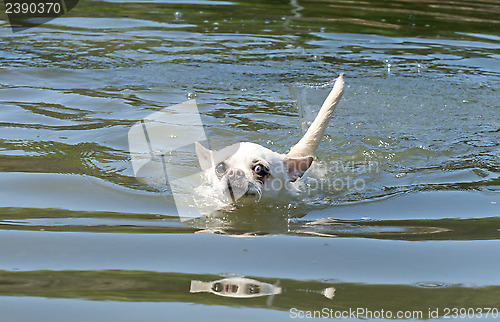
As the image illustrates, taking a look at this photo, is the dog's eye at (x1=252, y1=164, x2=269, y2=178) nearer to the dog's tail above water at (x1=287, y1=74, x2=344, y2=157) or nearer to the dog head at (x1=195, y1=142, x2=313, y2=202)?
the dog head at (x1=195, y1=142, x2=313, y2=202)

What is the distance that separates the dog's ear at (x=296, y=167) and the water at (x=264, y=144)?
230 mm

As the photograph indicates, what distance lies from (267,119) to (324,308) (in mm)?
4546

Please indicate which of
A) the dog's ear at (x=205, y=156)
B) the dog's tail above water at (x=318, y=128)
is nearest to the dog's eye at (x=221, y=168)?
the dog's ear at (x=205, y=156)

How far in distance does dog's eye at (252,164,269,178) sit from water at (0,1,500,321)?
262 millimetres

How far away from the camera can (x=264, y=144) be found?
7.32m

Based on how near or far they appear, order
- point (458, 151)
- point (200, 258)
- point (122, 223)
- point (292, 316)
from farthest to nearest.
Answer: point (458, 151) < point (122, 223) < point (200, 258) < point (292, 316)

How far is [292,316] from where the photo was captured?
357 cm

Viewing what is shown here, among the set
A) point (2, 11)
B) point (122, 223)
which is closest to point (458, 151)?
point (122, 223)

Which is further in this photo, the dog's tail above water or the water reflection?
the dog's tail above water

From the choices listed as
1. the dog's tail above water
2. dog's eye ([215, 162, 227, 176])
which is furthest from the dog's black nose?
the dog's tail above water

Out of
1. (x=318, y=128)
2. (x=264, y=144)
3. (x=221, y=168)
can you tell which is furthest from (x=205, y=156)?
(x=264, y=144)

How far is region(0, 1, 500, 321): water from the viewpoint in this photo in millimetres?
3895

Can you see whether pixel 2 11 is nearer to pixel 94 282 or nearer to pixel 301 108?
pixel 301 108

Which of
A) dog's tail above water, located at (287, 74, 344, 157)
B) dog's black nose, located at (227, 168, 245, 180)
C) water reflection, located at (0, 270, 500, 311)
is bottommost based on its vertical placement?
water reflection, located at (0, 270, 500, 311)
